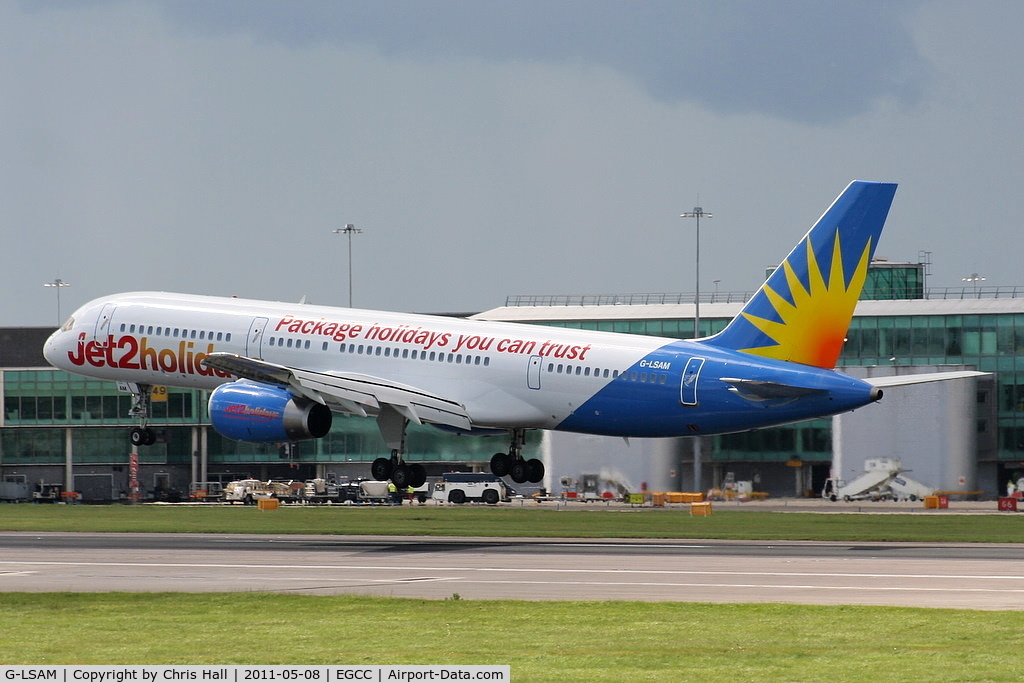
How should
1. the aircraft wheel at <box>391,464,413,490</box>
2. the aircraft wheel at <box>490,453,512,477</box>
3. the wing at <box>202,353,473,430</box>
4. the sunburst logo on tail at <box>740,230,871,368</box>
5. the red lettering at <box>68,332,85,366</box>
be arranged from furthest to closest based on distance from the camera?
the red lettering at <box>68,332,85,366</box> < the aircraft wheel at <box>490,453,512,477</box> < the aircraft wheel at <box>391,464,413,490</box> < the wing at <box>202,353,473,430</box> < the sunburst logo on tail at <box>740,230,871,368</box>

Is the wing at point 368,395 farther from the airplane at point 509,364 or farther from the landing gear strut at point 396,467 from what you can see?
the landing gear strut at point 396,467

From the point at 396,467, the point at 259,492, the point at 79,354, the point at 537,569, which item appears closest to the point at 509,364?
the point at 396,467

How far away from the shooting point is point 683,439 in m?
100

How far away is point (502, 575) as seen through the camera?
157 ft

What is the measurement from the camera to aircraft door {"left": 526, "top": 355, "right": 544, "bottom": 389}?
6006 cm

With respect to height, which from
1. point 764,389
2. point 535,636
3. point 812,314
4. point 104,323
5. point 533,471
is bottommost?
point 535,636

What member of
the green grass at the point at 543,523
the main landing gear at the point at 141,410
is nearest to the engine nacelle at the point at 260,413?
the main landing gear at the point at 141,410

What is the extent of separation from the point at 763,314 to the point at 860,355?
5903cm

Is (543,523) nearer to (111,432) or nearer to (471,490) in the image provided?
(471,490)

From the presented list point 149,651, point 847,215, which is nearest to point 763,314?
point 847,215

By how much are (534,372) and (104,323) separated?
19.5 meters

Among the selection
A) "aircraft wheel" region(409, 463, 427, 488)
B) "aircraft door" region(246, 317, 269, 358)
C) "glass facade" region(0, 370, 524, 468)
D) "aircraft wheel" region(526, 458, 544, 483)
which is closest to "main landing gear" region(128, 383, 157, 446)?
"aircraft door" region(246, 317, 269, 358)

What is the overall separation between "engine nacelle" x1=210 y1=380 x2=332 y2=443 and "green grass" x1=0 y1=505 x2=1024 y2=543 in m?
10.7

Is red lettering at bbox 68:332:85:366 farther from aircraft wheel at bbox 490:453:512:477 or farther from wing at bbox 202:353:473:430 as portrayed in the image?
aircraft wheel at bbox 490:453:512:477
